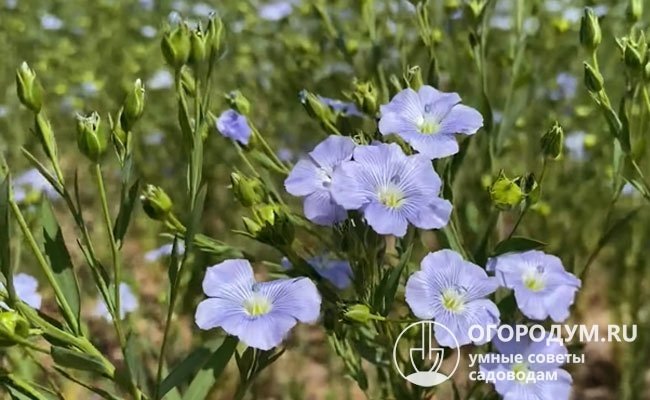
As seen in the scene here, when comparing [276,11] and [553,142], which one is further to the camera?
[276,11]

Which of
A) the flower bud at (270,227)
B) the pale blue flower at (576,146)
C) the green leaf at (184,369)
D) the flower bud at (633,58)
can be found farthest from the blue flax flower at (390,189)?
the pale blue flower at (576,146)

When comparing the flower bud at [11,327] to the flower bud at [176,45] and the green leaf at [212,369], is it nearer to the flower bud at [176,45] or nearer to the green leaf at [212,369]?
the green leaf at [212,369]

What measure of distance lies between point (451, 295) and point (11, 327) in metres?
0.40

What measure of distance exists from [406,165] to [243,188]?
19cm

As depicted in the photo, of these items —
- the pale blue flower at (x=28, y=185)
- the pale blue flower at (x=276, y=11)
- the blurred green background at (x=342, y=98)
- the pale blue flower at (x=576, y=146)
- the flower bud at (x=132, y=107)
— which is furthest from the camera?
the pale blue flower at (x=276, y=11)

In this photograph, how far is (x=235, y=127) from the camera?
108cm

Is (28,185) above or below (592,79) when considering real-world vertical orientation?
below

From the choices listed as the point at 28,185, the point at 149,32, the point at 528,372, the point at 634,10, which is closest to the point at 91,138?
the point at 528,372

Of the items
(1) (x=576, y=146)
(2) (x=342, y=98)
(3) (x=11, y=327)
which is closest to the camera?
(3) (x=11, y=327)

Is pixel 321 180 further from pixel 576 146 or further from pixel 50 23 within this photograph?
pixel 50 23

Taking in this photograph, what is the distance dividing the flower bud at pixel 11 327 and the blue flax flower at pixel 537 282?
0.46 m

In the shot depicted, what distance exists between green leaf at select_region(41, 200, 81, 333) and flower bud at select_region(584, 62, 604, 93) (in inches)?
23.1

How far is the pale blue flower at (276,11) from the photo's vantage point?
7.40 ft

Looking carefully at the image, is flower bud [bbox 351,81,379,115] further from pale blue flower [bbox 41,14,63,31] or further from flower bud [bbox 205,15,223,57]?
pale blue flower [bbox 41,14,63,31]
